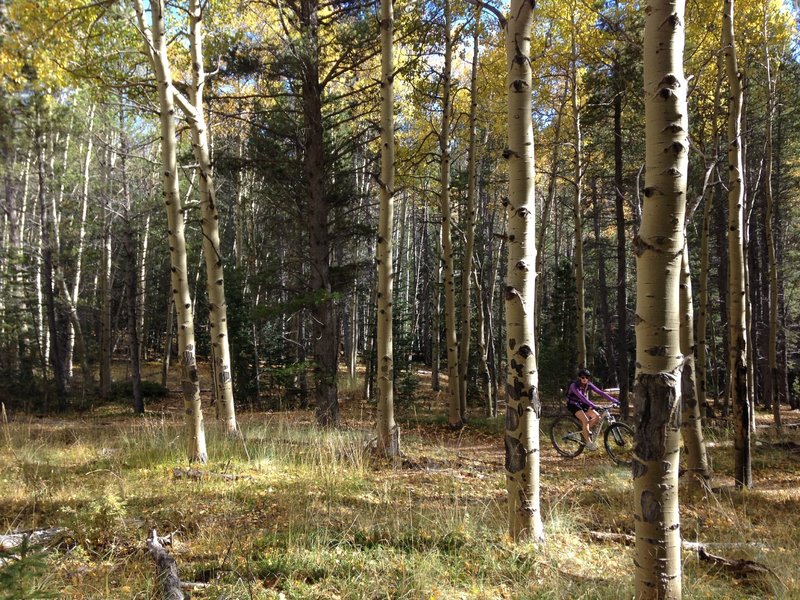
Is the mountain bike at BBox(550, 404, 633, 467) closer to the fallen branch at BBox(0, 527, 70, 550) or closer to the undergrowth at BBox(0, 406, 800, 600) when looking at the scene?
the undergrowth at BBox(0, 406, 800, 600)

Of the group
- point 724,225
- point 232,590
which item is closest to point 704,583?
point 232,590

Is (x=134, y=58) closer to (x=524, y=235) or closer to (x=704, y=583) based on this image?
(x=524, y=235)

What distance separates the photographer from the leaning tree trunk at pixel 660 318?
7.64 ft

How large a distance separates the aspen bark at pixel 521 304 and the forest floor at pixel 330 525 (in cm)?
37

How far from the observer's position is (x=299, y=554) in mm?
3359

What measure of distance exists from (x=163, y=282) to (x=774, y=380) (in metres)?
25.2

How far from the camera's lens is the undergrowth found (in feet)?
9.87

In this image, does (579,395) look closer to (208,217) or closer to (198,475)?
(198,475)

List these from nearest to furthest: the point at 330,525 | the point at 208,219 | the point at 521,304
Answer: the point at 521,304, the point at 330,525, the point at 208,219

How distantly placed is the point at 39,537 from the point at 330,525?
6.80ft

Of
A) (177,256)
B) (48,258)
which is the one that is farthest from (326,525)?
(48,258)

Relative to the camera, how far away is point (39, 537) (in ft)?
11.5

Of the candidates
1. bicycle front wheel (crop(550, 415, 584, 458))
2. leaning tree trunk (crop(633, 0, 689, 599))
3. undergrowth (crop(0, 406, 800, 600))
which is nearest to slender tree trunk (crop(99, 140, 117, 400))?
undergrowth (crop(0, 406, 800, 600))

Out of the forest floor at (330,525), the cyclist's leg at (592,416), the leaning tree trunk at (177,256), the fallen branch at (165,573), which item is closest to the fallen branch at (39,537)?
the forest floor at (330,525)
